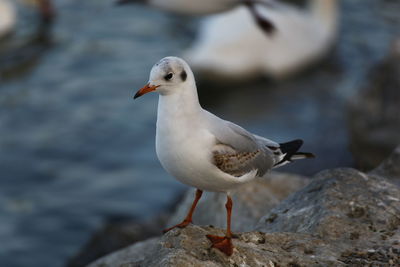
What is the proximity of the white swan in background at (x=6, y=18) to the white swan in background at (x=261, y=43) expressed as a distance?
3415 mm

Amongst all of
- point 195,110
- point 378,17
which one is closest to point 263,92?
point 378,17

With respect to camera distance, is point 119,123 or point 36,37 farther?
point 36,37

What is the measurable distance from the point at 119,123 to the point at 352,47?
15.0 ft

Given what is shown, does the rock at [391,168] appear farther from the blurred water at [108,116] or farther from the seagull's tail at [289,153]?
the blurred water at [108,116]

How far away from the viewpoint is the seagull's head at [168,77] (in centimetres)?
386

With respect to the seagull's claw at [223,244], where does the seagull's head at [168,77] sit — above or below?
above

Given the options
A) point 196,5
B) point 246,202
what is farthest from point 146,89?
point 196,5

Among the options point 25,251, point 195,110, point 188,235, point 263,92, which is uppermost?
point 195,110

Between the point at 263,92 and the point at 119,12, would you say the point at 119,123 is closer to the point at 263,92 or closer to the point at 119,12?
the point at 263,92

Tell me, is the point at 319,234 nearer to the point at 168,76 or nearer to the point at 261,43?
the point at 168,76

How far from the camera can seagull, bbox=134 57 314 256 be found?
12.6ft

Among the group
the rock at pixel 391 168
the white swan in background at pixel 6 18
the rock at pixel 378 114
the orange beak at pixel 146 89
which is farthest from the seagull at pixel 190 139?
the white swan in background at pixel 6 18

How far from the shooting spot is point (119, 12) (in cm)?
1423

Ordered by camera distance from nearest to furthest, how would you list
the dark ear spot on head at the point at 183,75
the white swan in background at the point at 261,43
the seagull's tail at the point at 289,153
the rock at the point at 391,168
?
1. the dark ear spot on head at the point at 183,75
2. the seagull's tail at the point at 289,153
3. the rock at the point at 391,168
4. the white swan in background at the point at 261,43
